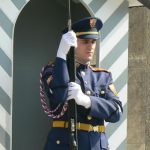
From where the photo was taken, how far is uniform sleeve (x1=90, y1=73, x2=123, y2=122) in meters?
3.12

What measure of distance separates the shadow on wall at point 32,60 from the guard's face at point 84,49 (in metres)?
0.90

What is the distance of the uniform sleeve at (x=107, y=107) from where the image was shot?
10.2 ft

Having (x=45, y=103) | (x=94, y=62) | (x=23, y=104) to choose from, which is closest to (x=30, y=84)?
(x=23, y=104)

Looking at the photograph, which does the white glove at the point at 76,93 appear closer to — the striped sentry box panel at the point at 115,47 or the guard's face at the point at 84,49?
the guard's face at the point at 84,49

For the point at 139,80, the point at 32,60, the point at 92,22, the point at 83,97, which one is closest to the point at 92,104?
the point at 83,97

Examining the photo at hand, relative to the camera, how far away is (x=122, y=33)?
3.77 m

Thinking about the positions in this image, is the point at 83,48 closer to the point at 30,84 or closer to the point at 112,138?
the point at 112,138

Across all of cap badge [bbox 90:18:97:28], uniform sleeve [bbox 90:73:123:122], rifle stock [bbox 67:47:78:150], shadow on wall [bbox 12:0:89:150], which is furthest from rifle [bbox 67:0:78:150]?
shadow on wall [bbox 12:0:89:150]

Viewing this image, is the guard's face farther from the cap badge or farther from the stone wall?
the stone wall

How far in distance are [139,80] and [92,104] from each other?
1824 mm

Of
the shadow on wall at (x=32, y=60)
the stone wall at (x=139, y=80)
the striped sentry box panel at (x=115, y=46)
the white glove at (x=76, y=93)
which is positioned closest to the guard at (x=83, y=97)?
the white glove at (x=76, y=93)

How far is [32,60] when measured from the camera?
13.7 feet

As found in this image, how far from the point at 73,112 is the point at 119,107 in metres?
0.32

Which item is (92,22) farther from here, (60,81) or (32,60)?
(32,60)
